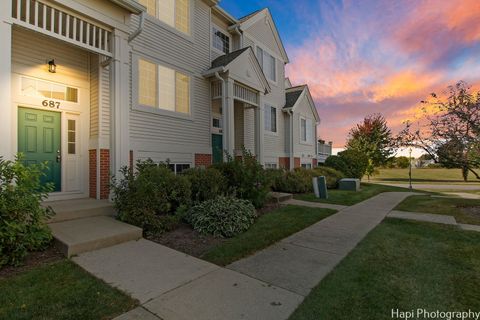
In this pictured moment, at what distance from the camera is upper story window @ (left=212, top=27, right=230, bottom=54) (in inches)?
456

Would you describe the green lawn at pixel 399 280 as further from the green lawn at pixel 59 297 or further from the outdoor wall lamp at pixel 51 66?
the outdoor wall lamp at pixel 51 66

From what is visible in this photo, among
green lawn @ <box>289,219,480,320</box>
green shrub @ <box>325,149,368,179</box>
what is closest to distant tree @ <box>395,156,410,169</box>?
green shrub @ <box>325,149,368,179</box>

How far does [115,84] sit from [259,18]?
10.4 metres

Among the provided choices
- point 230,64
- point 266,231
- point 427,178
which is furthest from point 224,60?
point 427,178

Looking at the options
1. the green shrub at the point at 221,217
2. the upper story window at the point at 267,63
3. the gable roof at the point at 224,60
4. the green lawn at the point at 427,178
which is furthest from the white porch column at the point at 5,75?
the green lawn at the point at 427,178

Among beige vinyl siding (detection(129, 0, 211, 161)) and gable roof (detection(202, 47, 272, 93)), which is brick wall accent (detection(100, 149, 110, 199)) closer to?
beige vinyl siding (detection(129, 0, 211, 161))

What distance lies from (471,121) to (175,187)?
368 inches

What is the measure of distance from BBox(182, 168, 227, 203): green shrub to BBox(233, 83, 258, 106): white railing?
4.61 m

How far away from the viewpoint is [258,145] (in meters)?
12.2

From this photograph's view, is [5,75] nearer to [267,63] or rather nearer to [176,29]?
[176,29]

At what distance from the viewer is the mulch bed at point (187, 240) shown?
4.74 meters

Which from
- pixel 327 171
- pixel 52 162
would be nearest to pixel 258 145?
pixel 327 171

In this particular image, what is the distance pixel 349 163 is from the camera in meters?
18.8

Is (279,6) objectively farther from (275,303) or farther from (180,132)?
(275,303)
